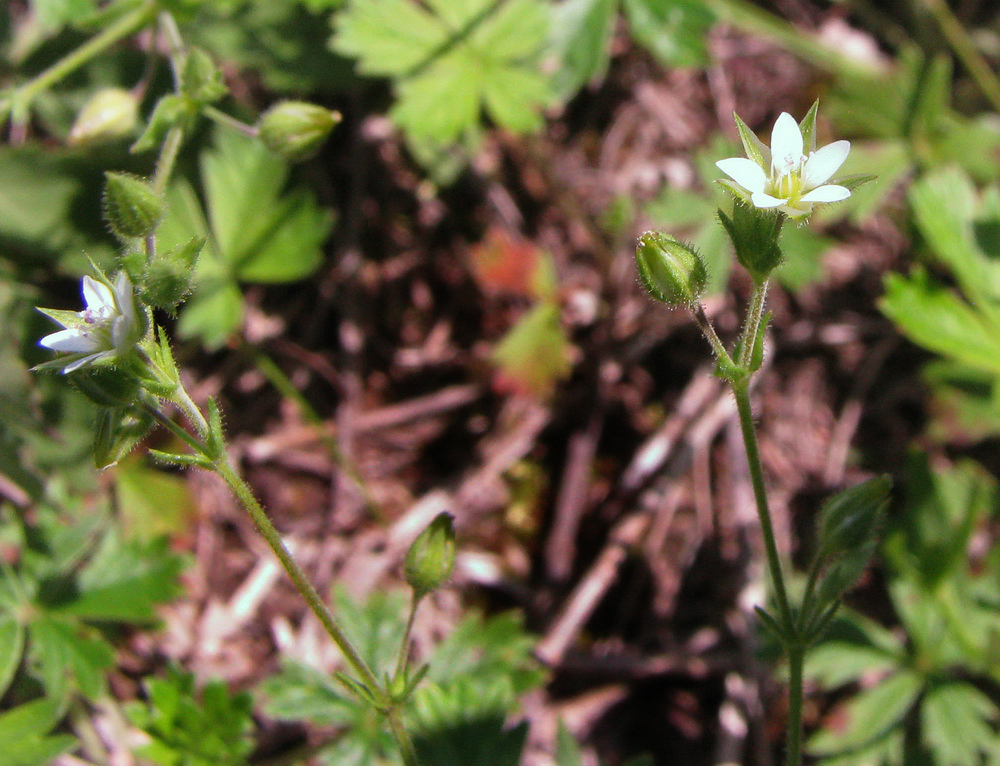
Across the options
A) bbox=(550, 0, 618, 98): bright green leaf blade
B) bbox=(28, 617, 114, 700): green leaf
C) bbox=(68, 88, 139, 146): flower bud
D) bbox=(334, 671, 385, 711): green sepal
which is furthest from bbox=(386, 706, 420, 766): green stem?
bbox=(550, 0, 618, 98): bright green leaf blade

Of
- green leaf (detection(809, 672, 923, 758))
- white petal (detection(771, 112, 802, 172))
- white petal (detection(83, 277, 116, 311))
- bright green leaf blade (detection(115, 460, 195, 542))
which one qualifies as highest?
white petal (detection(771, 112, 802, 172))

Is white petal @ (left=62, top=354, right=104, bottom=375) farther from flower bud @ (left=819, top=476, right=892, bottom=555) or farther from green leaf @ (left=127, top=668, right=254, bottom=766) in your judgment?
flower bud @ (left=819, top=476, right=892, bottom=555)

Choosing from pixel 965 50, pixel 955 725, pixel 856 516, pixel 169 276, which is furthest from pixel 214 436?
pixel 965 50

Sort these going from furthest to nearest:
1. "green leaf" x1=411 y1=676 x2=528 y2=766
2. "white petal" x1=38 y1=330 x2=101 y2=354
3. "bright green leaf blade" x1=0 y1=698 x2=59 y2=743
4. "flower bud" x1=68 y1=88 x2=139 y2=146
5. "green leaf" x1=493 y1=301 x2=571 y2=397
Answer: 1. "green leaf" x1=493 y1=301 x2=571 y2=397
2. "flower bud" x1=68 y1=88 x2=139 y2=146
3. "bright green leaf blade" x1=0 y1=698 x2=59 y2=743
4. "green leaf" x1=411 y1=676 x2=528 y2=766
5. "white petal" x1=38 y1=330 x2=101 y2=354

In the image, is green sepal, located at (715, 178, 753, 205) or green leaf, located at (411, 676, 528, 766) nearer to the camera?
green sepal, located at (715, 178, 753, 205)

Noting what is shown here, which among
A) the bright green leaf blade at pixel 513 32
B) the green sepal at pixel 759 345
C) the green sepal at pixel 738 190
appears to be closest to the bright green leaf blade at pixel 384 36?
the bright green leaf blade at pixel 513 32

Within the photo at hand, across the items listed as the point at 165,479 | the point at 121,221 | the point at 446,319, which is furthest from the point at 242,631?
the point at 121,221

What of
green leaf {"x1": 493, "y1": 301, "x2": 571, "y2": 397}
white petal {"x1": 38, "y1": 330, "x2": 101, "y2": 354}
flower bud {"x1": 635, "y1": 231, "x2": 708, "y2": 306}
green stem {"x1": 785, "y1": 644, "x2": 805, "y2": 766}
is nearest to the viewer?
Answer: white petal {"x1": 38, "y1": 330, "x2": 101, "y2": 354}

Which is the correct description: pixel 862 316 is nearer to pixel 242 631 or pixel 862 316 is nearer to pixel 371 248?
pixel 371 248
